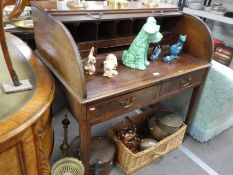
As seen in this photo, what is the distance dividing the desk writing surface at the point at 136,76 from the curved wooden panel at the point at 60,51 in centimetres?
8

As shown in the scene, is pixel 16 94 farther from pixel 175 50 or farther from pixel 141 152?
pixel 175 50

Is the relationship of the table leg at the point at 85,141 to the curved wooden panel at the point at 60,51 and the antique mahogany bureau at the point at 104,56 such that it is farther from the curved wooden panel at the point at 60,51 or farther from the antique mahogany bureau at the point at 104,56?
the curved wooden panel at the point at 60,51

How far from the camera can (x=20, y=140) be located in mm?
715

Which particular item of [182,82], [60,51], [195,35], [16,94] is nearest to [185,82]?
[182,82]

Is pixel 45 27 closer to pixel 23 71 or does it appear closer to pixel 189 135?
pixel 23 71

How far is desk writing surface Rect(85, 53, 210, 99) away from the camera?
102 cm

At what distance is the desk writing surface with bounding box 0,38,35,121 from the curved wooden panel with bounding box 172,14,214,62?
1009 mm

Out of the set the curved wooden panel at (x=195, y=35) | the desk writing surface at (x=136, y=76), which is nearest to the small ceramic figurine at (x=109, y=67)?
the desk writing surface at (x=136, y=76)

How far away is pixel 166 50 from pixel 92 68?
2.05ft

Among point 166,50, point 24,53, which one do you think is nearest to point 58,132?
point 24,53

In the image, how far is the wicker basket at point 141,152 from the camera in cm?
137

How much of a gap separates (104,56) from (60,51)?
321 mm

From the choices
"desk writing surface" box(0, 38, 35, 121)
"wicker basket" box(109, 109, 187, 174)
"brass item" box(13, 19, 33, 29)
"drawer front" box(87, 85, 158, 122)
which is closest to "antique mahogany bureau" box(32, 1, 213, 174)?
"drawer front" box(87, 85, 158, 122)

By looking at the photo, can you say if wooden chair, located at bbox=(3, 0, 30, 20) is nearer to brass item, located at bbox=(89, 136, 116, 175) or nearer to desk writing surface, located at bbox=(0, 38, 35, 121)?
desk writing surface, located at bbox=(0, 38, 35, 121)
